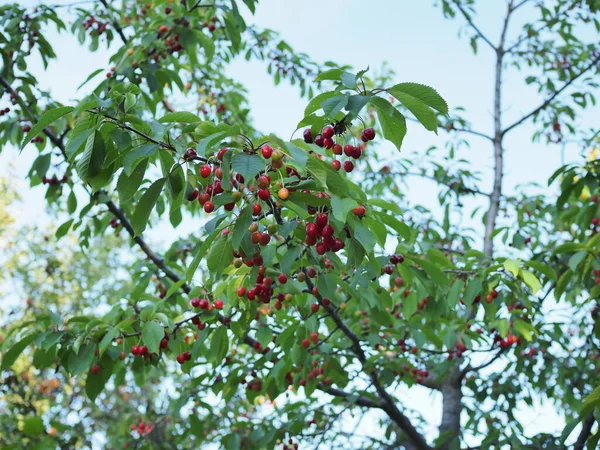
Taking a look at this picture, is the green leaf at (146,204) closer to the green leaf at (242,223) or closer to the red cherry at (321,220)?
the green leaf at (242,223)

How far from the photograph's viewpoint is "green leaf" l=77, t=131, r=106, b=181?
1.78m

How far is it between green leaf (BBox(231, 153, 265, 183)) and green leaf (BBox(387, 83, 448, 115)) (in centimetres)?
39

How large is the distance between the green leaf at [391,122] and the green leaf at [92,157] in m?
0.79

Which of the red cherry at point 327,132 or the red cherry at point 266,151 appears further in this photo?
the red cherry at point 327,132

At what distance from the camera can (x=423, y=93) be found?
160 centimetres

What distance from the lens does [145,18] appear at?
546 cm

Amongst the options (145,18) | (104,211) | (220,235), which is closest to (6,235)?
(145,18)

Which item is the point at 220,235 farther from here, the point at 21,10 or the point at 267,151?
the point at 21,10

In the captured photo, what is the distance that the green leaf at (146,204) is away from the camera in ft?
6.03

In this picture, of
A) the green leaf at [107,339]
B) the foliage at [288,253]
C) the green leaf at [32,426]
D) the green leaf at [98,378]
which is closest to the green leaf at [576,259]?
the foliage at [288,253]

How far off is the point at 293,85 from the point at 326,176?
3857 millimetres

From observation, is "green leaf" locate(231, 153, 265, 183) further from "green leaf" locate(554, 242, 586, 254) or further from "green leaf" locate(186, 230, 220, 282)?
"green leaf" locate(554, 242, 586, 254)

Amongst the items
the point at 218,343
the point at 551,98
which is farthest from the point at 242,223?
the point at 551,98

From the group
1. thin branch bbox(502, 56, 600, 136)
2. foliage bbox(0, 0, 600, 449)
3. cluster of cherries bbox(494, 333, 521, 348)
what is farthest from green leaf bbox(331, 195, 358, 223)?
thin branch bbox(502, 56, 600, 136)
